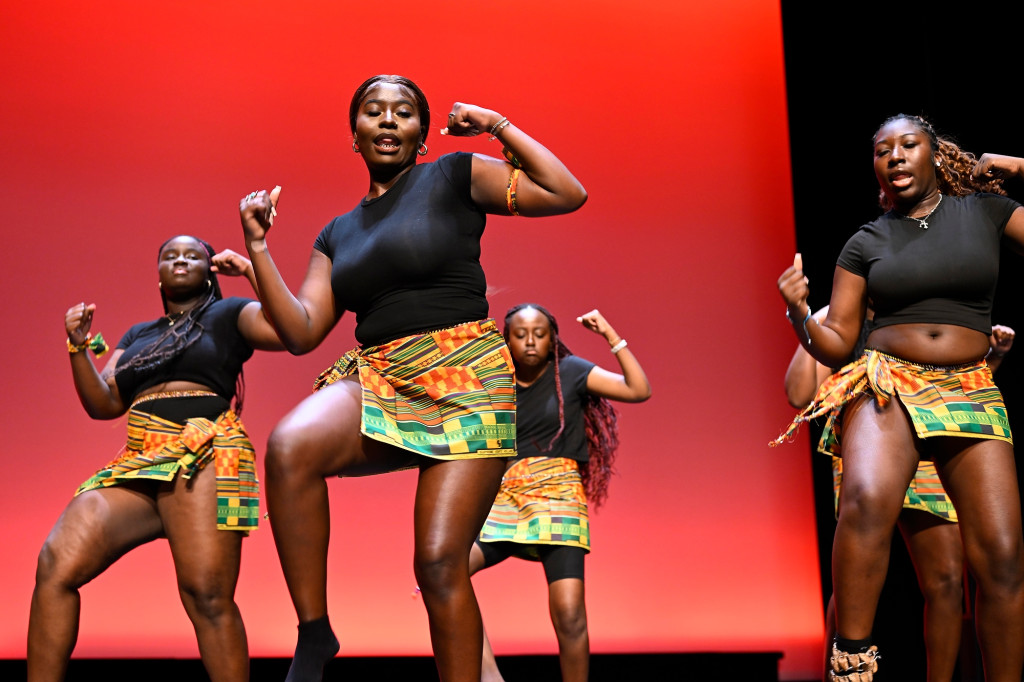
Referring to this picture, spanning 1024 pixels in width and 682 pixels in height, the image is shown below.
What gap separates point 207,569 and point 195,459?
36 cm

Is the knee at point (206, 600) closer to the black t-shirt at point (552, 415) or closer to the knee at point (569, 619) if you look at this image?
the knee at point (569, 619)

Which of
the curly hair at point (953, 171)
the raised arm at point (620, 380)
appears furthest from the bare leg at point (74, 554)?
the curly hair at point (953, 171)

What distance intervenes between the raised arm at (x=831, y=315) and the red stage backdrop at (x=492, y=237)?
96.8 inches

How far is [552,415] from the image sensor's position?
413cm

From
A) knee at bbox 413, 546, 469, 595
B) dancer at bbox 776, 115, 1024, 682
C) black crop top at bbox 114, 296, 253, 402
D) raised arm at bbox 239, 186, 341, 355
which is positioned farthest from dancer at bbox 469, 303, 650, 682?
knee at bbox 413, 546, 469, 595

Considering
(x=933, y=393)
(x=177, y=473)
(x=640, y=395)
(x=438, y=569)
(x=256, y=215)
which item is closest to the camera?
(x=438, y=569)

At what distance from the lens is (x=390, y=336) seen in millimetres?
2145

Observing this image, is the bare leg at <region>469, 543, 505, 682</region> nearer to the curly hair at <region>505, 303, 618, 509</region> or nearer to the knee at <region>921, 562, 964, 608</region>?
the curly hair at <region>505, 303, 618, 509</region>

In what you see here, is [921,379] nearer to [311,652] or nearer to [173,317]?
[311,652]

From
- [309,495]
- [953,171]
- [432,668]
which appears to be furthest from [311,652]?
[432,668]

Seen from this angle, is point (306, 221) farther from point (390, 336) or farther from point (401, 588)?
point (390, 336)

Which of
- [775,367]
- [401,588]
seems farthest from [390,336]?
[775,367]

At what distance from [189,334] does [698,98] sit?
3.24 metres

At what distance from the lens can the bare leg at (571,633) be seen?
3670mm
